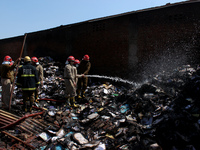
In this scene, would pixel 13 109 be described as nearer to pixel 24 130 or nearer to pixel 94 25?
pixel 24 130

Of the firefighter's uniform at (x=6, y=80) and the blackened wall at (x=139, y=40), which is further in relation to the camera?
the blackened wall at (x=139, y=40)

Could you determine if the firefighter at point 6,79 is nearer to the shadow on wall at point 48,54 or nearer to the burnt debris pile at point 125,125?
the burnt debris pile at point 125,125

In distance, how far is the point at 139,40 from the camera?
8.55m

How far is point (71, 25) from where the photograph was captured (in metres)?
11.6

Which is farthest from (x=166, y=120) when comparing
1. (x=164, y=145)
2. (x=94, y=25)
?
(x=94, y=25)

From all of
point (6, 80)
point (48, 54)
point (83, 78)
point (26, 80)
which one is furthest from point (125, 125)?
point (48, 54)

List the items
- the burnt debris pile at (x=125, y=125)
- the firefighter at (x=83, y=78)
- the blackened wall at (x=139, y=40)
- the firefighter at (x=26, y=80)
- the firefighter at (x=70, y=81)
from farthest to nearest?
the blackened wall at (x=139, y=40), the firefighter at (x=83, y=78), the firefighter at (x=70, y=81), the firefighter at (x=26, y=80), the burnt debris pile at (x=125, y=125)

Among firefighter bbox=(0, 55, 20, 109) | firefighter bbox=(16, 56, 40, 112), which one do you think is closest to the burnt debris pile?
firefighter bbox=(0, 55, 20, 109)

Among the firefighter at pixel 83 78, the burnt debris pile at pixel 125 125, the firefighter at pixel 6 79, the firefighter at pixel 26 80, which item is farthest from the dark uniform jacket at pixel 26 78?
the firefighter at pixel 83 78

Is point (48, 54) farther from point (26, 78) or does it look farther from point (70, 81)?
point (26, 78)

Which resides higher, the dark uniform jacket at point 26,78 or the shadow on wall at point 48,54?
the shadow on wall at point 48,54

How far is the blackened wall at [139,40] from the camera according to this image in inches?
294

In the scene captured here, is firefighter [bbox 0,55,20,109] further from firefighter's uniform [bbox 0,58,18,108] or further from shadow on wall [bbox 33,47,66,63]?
shadow on wall [bbox 33,47,66,63]

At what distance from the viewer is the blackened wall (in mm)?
7477
